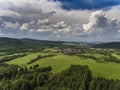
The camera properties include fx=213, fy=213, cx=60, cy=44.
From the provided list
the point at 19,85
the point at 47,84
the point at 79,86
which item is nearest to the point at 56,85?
the point at 47,84

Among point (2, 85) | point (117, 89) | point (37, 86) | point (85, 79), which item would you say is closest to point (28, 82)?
point (37, 86)

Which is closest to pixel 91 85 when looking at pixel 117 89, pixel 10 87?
pixel 117 89

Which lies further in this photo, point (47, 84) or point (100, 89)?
point (47, 84)

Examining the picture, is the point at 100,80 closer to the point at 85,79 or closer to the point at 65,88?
the point at 85,79

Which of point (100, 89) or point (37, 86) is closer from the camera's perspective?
point (100, 89)

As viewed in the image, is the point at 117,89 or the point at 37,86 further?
the point at 37,86

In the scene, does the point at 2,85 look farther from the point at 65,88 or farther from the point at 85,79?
the point at 85,79

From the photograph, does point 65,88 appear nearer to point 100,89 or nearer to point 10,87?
point 100,89
